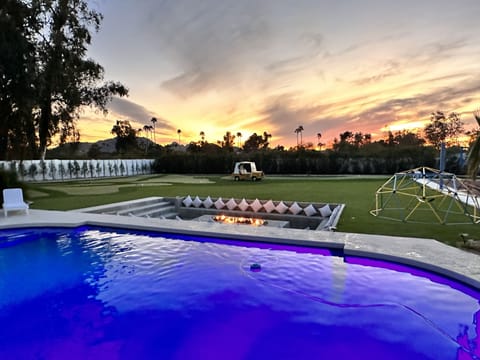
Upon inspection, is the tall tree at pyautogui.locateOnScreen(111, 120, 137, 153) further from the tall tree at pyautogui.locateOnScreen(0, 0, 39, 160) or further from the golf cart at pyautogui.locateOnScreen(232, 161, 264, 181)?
the tall tree at pyautogui.locateOnScreen(0, 0, 39, 160)

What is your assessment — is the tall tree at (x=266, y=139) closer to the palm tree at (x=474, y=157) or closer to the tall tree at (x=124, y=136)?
the tall tree at (x=124, y=136)

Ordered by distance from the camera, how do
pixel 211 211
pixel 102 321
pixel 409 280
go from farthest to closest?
pixel 211 211
pixel 409 280
pixel 102 321

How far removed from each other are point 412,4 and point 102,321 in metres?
12.1

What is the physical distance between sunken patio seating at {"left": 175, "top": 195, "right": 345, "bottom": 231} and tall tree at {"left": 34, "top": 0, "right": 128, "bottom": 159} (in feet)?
22.3

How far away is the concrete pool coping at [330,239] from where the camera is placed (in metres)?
4.06

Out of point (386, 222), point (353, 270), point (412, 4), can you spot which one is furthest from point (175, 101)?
point (353, 270)

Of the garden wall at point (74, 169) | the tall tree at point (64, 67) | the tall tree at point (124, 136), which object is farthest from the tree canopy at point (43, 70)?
the tall tree at point (124, 136)

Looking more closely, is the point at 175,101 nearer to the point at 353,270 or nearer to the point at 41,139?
the point at 41,139

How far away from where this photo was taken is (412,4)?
9.52 metres

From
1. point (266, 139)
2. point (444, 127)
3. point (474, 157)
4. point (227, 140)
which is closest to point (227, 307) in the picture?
point (474, 157)

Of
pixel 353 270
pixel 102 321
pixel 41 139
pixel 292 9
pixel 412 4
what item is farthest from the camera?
pixel 41 139

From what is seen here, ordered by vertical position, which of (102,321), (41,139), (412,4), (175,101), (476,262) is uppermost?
(412,4)

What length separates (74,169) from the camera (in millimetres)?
25328

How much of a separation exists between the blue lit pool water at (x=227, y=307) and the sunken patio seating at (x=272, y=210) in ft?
12.4
